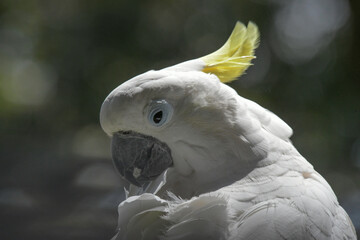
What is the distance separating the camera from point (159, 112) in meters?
1.17

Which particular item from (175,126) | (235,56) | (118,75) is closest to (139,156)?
(175,126)

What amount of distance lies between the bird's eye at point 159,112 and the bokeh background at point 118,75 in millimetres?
2321

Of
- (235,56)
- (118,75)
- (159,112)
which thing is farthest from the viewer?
(118,75)

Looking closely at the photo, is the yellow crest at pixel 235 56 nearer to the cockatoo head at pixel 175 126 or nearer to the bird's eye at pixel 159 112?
the cockatoo head at pixel 175 126

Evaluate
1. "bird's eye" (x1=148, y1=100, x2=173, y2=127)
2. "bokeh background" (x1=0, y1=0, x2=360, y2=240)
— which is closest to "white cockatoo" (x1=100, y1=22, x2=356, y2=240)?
"bird's eye" (x1=148, y1=100, x2=173, y2=127)

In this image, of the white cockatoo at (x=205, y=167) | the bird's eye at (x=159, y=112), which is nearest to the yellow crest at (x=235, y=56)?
the white cockatoo at (x=205, y=167)

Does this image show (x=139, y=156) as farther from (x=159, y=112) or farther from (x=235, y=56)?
(x=235, y=56)

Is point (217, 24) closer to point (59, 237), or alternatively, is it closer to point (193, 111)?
point (59, 237)

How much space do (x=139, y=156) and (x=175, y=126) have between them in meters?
0.14

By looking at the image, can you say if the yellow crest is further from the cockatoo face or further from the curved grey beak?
the curved grey beak

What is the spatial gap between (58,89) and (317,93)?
2.47m

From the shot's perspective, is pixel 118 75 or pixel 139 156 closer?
pixel 139 156

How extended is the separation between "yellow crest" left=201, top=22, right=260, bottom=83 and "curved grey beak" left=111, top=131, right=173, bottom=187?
27 centimetres

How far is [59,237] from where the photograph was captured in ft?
8.96
